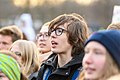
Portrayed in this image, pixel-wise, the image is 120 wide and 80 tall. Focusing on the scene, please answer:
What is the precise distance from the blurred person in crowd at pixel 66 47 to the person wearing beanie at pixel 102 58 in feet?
4.40

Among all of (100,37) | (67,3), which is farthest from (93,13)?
(100,37)

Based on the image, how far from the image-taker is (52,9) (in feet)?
161

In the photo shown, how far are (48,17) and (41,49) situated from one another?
38452mm

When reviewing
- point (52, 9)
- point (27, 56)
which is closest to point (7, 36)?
point (27, 56)

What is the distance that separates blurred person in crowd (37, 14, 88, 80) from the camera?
613 cm

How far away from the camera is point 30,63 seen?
283 inches

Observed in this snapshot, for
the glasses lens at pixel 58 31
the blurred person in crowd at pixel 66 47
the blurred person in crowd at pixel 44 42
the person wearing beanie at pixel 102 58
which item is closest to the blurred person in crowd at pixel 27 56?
the blurred person in crowd at pixel 44 42

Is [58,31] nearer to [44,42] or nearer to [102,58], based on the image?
[44,42]

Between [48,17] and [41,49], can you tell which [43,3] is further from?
[41,49]

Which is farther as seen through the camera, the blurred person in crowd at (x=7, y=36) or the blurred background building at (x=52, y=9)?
the blurred background building at (x=52, y=9)

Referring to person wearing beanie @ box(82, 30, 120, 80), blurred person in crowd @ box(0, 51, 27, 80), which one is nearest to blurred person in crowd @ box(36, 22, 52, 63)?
blurred person in crowd @ box(0, 51, 27, 80)

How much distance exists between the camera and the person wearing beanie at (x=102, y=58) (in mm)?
4668

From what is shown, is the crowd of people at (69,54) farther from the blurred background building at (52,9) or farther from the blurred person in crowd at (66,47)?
the blurred background building at (52,9)

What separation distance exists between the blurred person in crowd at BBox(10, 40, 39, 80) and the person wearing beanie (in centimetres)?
246
